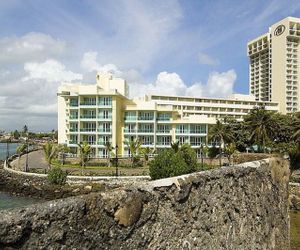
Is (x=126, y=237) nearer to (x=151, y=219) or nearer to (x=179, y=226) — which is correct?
(x=151, y=219)

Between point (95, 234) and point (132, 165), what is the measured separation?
5420cm

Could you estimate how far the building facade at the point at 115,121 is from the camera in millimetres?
65125

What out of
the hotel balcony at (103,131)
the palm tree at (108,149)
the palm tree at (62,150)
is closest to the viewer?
the palm tree at (108,149)

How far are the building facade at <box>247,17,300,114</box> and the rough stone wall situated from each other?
412ft

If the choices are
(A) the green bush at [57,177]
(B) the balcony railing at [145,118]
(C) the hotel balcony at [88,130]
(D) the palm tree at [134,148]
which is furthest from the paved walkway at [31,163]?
(B) the balcony railing at [145,118]

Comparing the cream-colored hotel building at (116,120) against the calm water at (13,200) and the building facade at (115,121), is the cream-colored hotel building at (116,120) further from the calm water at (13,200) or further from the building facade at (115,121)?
the calm water at (13,200)

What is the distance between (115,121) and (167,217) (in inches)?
2421

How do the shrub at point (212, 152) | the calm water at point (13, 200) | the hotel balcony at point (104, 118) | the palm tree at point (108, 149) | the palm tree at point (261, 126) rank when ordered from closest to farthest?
Answer: the calm water at point (13, 200) < the palm tree at point (261, 126) < the palm tree at point (108, 149) < the shrub at point (212, 152) < the hotel balcony at point (104, 118)

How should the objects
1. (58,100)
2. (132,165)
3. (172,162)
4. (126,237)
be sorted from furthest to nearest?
(58,100), (132,165), (172,162), (126,237)

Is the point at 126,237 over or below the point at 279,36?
below

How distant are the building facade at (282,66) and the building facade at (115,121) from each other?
222 feet

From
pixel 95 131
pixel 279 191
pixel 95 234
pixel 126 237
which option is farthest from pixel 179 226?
pixel 95 131

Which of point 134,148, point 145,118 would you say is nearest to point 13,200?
point 134,148

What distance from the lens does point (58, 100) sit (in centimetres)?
7612
